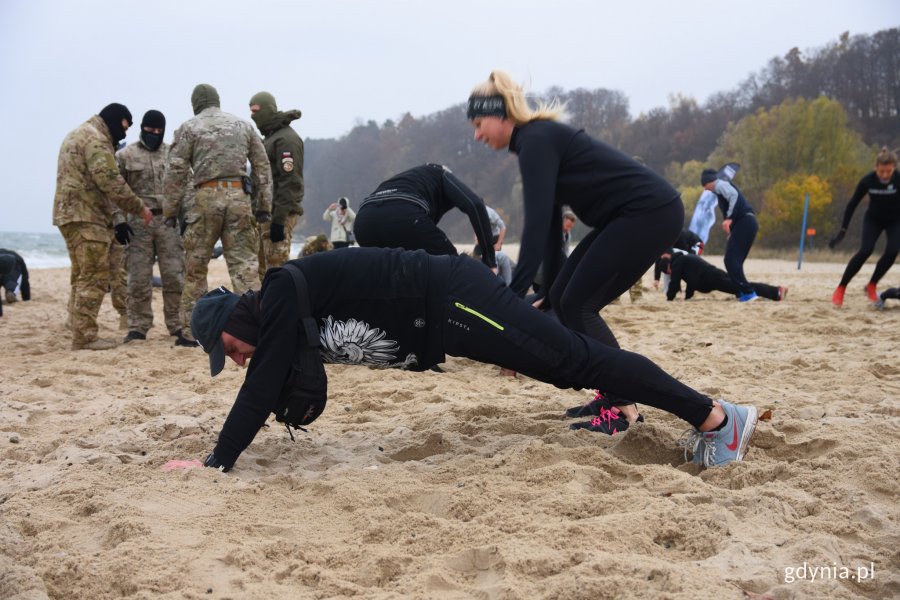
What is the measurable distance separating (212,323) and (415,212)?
174 cm

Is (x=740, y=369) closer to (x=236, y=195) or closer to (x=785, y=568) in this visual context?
(x=785, y=568)

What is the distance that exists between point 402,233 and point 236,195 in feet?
9.18

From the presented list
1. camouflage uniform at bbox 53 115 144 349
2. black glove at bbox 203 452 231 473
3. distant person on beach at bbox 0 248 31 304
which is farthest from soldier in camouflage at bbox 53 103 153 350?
distant person on beach at bbox 0 248 31 304

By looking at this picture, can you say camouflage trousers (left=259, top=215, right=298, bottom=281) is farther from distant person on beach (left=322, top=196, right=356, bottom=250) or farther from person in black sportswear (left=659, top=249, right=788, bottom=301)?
distant person on beach (left=322, top=196, right=356, bottom=250)

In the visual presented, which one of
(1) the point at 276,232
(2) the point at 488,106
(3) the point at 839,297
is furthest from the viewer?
(3) the point at 839,297

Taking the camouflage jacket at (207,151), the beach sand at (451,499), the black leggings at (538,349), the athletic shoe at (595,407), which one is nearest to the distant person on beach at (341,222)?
the camouflage jacket at (207,151)

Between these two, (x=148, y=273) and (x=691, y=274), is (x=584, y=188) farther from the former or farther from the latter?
(x=691, y=274)

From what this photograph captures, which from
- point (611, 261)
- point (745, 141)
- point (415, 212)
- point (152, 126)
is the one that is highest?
point (745, 141)

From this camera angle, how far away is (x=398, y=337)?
312 cm

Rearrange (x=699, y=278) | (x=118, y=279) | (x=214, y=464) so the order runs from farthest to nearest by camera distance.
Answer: (x=699, y=278), (x=118, y=279), (x=214, y=464)

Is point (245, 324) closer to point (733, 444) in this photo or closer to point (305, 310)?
point (305, 310)

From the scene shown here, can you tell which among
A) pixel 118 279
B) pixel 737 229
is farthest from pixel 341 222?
pixel 737 229

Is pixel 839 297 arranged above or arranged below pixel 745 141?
below

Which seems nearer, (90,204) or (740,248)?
(90,204)
